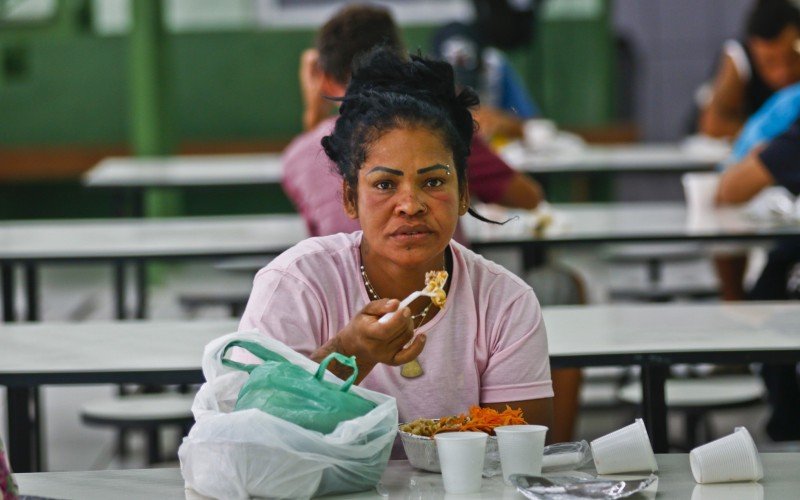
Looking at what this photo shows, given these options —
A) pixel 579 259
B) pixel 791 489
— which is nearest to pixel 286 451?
pixel 791 489

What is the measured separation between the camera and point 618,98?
1066cm

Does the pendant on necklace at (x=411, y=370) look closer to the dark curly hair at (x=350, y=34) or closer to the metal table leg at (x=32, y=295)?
the dark curly hair at (x=350, y=34)

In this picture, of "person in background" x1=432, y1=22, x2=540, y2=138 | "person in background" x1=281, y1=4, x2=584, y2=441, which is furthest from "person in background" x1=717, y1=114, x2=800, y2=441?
"person in background" x1=432, y1=22, x2=540, y2=138

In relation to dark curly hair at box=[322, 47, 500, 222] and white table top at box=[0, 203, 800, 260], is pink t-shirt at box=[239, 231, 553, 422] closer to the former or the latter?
dark curly hair at box=[322, 47, 500, 222]

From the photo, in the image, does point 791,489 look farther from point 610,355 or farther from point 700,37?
point 700,37

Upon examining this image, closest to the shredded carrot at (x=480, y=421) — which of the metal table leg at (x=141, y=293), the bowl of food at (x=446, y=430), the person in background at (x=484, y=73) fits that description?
the bowl of food at (x=446, y=430)

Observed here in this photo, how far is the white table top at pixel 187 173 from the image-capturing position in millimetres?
6152

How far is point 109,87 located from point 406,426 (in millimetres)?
7940

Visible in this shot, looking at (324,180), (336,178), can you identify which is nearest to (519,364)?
(336,178)

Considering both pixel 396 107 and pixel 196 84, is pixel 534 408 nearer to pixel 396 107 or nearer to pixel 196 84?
pixel 396 107

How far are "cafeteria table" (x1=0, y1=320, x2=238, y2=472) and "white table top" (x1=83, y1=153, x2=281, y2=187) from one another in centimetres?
299

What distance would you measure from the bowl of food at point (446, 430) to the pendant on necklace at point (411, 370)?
0.16 meters

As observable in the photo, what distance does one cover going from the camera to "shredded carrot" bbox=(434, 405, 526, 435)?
6.36ft

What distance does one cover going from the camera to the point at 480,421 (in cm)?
195
